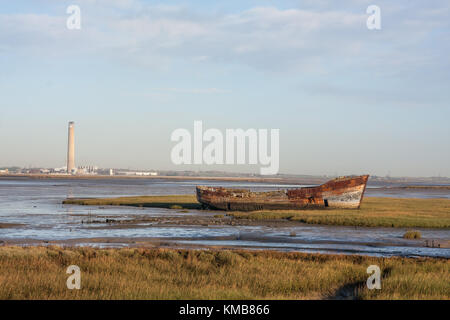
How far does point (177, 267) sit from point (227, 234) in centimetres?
1339

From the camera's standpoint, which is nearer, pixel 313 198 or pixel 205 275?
pixel 205 275

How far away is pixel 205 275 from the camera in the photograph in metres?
18.3

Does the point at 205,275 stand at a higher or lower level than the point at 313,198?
lower

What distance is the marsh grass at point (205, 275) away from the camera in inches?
597

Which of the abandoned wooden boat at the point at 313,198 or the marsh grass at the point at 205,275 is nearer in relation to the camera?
the marsh grass at the point at 205,275

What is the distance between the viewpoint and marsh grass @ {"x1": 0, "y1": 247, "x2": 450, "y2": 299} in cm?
1516

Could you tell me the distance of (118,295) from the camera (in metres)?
14.6

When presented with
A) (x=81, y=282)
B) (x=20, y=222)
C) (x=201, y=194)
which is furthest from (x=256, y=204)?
(x=81, y=282)

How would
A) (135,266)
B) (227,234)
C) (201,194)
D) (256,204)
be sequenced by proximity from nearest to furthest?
(135,266)
(227,234)
(256,204)
(201,194)

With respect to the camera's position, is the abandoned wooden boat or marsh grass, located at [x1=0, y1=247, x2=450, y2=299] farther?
the abandoned wooden boat

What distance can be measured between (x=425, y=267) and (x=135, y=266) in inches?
382
